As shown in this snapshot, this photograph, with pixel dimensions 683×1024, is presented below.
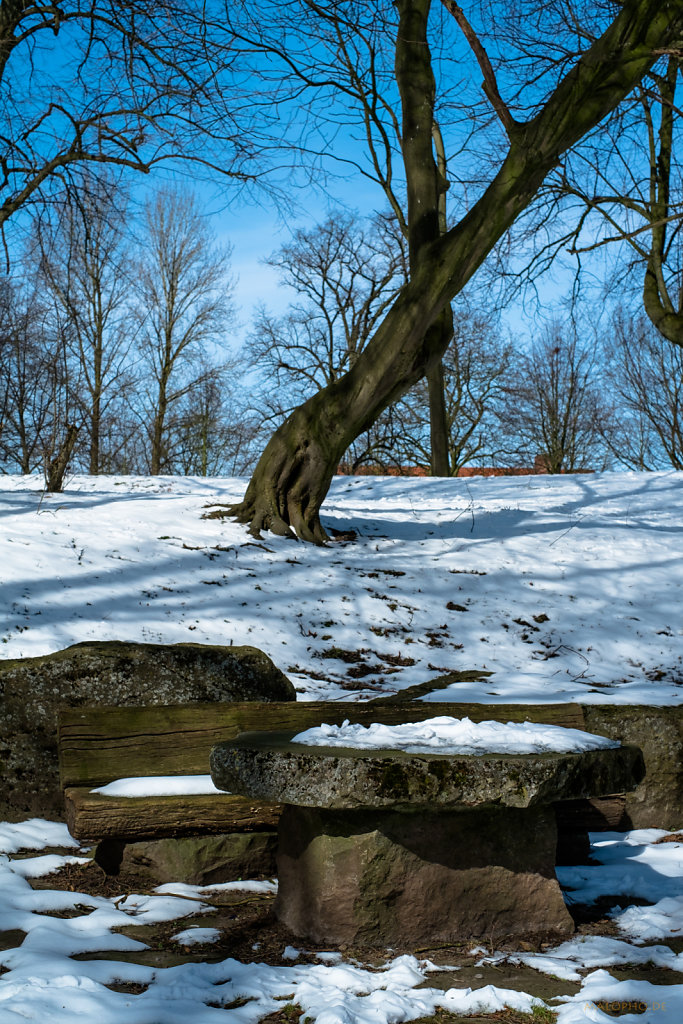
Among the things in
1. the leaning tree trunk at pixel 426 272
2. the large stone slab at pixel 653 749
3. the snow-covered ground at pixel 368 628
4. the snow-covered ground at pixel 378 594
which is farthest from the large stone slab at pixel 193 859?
the leaning tree trunk at pixel 426 272

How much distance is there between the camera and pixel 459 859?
3293 mm

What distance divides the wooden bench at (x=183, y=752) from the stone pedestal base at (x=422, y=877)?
1.87 feet

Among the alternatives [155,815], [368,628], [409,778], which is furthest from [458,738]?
[368,628]

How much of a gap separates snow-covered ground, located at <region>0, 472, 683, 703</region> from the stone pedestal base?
63.0 inches

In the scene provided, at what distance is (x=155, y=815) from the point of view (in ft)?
12.2

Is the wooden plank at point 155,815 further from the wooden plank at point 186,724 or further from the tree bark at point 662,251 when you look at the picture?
the tree bark at point 662,251

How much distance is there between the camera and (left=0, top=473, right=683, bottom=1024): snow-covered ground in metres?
2.69

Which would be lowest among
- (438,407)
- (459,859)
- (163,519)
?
(459,859)

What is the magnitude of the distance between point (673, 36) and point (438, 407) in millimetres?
8837

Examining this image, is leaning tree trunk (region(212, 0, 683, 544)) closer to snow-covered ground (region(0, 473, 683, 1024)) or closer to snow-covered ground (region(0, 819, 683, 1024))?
snow-covered ground (region(0, 473, 683, 1024))

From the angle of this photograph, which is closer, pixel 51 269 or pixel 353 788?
pixel 353 788

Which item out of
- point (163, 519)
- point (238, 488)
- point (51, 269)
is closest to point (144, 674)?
point (163, 519)

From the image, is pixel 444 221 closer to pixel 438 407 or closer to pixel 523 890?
pixel 438 407

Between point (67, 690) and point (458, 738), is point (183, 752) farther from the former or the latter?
point (458, 738)
